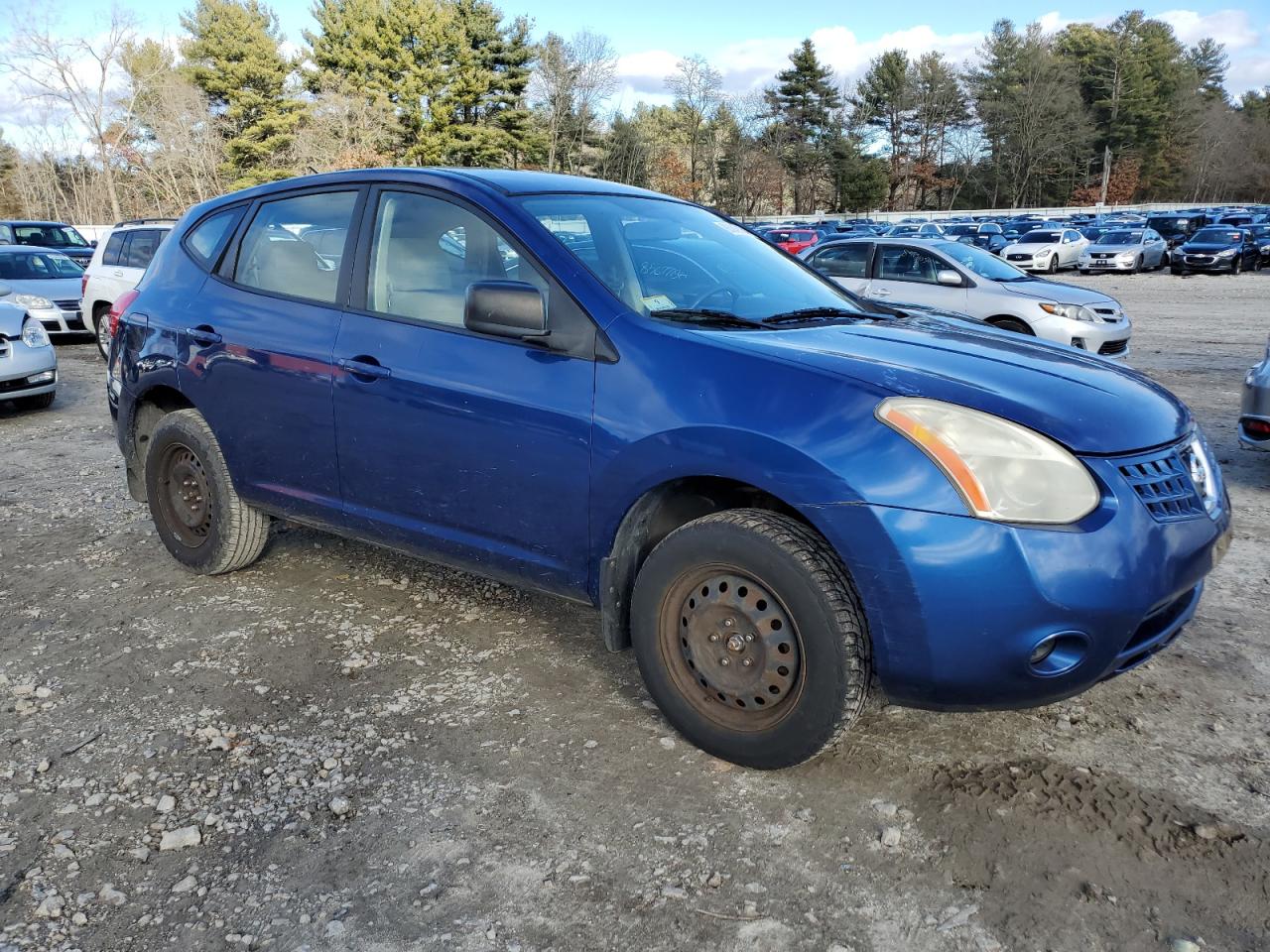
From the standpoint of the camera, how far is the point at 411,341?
3.47 meters

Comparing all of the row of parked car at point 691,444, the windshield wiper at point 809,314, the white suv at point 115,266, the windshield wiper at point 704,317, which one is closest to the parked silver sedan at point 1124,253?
the white suv at point 115,266

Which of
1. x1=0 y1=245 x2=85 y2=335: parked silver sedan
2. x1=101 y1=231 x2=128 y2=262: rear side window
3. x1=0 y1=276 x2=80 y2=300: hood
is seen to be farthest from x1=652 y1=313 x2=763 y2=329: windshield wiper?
x1=0 y1=276 x2=80 y2=300: hood

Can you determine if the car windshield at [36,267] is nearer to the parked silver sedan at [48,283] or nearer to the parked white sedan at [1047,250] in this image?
the parked silver sedan at [48,283]

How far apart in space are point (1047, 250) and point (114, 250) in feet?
86.1

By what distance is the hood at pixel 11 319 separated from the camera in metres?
8.87

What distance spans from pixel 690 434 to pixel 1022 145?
283 feet

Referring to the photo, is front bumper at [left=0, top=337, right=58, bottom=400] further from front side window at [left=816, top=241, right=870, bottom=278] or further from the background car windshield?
front side window at [left=816, top=241, right=870, bottom=278]

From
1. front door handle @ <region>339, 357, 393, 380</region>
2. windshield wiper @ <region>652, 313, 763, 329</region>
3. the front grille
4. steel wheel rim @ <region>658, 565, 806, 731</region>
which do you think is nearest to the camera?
the front grille

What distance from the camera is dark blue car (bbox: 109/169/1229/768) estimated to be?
249cm

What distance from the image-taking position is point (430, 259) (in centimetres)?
359

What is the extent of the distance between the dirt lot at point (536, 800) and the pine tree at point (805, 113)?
3008 inches

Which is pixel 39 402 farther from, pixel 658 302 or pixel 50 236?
pixel 50 236

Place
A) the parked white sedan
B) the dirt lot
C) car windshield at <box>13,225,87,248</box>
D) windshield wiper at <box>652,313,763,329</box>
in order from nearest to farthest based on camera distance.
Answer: the dirt lot → windshield wiper at <box>652,313,763,329</box> → car windshield at <box>13,225,87,248</box> → the parked white sedan

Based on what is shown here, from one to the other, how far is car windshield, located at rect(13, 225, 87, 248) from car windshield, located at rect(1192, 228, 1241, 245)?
30.4 m
